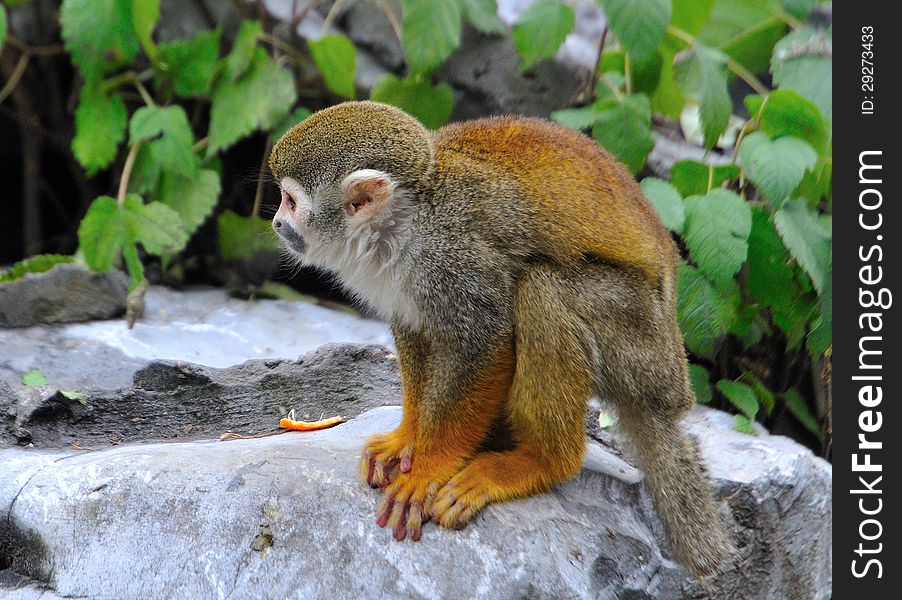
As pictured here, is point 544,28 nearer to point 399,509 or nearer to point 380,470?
point 380,470

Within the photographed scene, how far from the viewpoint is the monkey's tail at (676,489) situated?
99.1 inches

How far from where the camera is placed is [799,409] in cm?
389

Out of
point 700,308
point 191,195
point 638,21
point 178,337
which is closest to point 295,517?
point 700,308

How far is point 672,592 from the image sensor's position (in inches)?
99.6

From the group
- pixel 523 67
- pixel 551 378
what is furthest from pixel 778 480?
pixel 523 67

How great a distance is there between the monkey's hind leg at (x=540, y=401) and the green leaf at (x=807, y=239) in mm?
1241

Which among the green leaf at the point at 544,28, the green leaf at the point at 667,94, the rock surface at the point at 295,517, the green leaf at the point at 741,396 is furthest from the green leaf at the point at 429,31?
the green leaf at the point at 741,396

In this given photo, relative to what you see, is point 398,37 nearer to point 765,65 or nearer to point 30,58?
point 765,65

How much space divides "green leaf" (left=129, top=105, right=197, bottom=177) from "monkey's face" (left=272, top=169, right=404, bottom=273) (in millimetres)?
1805

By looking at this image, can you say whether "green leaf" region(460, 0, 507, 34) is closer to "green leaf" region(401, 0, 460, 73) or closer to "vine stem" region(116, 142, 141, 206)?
"green leaf" region(401, 0, 460, 73)

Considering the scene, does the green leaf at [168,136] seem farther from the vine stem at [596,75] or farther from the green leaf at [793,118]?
the green leaf at [793,118]

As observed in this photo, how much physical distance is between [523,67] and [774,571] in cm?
223

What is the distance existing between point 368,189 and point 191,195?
6.99ft

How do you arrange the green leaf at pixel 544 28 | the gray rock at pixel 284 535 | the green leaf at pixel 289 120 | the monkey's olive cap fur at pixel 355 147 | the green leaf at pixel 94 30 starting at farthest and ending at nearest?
the green leaf at pixel 289 120, the green leaf at pixel 94 30, the green leaf at pixel 544 28, the monkey's olive cap fur at pixel 355 147, the gray rock at pixel 284 535
